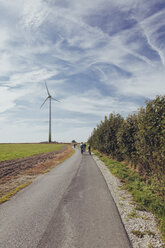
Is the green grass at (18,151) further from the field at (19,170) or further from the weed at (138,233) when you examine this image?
the weed at (138,233)

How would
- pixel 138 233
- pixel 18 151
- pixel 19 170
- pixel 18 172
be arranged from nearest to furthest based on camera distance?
pixel 138 233, pixel 18 172, pixel 19 170, pixel 18 151

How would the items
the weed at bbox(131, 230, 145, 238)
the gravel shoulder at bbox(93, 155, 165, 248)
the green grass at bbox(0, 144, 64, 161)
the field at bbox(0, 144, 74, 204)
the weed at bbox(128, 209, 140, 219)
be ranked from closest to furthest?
the gravel shoulder at bbox(93, 155, 165, 248) < the weed at bbox(131, 230, 145, 238) < the weed at bbox(128, 209, 140, 219) < the field at bbox(0, 144, 74, 204) < the green grass at bbox(0, 144, 64, 161)

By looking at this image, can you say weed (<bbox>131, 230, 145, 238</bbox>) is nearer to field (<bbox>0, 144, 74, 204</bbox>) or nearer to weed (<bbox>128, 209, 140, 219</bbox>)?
weed (<bbox>128, 209, 140, 219</bbox>)

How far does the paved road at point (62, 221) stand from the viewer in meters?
4.86

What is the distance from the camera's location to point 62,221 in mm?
6129

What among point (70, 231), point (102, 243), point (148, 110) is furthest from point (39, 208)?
point (148, 110)

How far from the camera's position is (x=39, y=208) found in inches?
290

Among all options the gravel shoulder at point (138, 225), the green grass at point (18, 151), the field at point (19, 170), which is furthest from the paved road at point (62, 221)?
the green grass at point (18, 151)

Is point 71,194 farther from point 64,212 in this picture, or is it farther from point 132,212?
point 132,212

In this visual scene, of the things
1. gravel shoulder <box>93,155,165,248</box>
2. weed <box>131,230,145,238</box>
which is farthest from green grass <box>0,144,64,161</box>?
weed <box>131,230,145,238</box>

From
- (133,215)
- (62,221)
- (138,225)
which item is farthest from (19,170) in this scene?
(138,225)

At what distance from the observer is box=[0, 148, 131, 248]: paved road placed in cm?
486

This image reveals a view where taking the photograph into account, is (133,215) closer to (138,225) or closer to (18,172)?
(138,225)

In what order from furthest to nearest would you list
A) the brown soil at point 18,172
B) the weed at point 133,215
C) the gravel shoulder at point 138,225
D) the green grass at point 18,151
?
the green grass at point 18,151
the brown soil at point 18,172
the weed at point 133,215
the gravel shoulder at point 138,225
